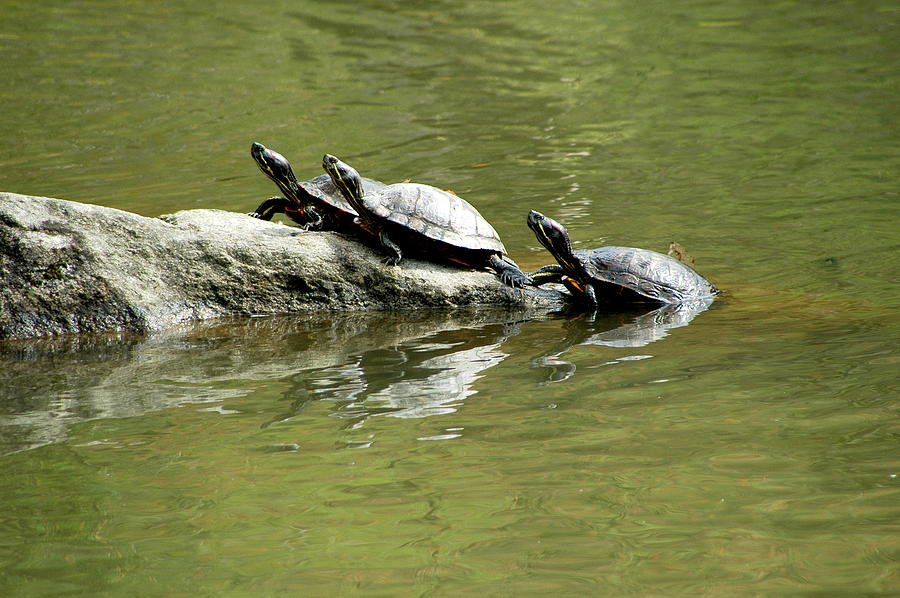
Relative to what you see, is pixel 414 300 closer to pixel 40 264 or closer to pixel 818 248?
pixel 40 264

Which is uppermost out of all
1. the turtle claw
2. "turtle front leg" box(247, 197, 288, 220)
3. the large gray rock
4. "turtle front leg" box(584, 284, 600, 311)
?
"turtle front leg" box(247, 197, 288, 220)

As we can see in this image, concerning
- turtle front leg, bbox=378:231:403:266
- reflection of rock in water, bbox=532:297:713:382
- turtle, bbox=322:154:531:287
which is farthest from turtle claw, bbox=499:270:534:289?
turtle front leg, bbox=378:231:403:266

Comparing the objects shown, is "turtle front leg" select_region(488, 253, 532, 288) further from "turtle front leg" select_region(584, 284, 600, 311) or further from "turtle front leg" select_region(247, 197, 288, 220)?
"turtle front leg" select_region(247, 197, 288, 220)

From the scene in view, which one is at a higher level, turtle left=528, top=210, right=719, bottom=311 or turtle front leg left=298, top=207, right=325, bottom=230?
turtle front leg left=298, top=207, right=325, bottom=230

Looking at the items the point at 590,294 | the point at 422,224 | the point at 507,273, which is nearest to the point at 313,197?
the point at 422,224

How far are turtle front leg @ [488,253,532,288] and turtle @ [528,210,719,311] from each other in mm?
83

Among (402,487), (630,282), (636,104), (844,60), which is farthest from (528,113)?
(402,487)

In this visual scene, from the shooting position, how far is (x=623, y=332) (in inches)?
198

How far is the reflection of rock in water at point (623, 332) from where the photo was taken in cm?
441

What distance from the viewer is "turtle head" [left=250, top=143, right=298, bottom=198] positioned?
5785 millimetres

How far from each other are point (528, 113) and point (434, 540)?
9.54 m

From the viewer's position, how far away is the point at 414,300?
5.51 m

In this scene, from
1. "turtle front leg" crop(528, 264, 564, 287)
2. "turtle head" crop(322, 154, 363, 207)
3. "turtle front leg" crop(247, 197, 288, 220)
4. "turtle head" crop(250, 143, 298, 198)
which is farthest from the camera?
"turtle front leg" crop(247, 197, 288, 220)

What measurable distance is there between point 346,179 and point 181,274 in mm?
1074
